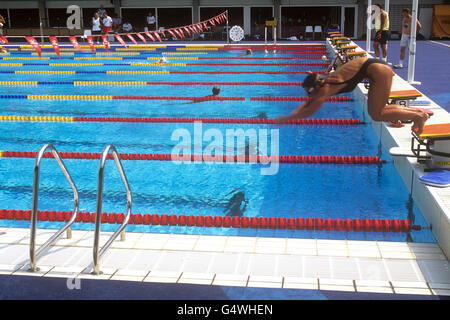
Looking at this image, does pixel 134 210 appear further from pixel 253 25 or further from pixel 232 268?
pixel 253 25

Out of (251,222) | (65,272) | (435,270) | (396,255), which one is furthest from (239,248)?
(435,270)

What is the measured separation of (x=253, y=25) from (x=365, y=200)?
2259cm

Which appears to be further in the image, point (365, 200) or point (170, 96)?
point (170, 96)

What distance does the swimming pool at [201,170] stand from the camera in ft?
15.6

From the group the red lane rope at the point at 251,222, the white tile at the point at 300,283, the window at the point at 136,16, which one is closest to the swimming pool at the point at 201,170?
the red lane rope at the point at 251,222

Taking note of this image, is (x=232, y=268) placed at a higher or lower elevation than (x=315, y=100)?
lower

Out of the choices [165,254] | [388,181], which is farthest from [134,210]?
[388,181]

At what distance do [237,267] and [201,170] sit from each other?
2782 millimetres

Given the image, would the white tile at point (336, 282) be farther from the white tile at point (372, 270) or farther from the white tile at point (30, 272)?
the white tile at point (30, 272)

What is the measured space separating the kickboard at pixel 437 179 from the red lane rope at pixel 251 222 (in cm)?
35

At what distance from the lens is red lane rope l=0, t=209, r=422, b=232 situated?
4016 millimetres

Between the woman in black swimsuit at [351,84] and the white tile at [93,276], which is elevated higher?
the woman in black swimsuit at [351,84]

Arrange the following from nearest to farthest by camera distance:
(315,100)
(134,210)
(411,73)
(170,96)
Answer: (315,100) → (134,210) → (411,73) → (170,96)

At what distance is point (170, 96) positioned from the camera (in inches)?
415
